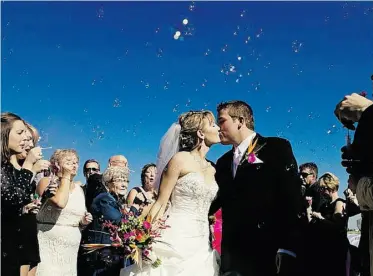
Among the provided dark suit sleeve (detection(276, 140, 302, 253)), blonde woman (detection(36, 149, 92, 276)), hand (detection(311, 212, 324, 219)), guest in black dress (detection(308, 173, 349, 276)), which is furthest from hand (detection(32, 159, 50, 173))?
hand (detection(311, 212, 324, 219))

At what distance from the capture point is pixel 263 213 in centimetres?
545

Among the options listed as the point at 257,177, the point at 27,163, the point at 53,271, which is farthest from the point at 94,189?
the point at 257,177

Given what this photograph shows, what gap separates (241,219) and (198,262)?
30.6 inches

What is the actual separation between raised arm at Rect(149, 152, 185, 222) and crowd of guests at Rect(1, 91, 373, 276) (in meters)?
0.16

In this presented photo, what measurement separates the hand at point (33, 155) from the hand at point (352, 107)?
3453 millimetres

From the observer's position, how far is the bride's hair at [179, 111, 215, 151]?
6430 mm

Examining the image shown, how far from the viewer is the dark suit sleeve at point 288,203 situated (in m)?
5.35

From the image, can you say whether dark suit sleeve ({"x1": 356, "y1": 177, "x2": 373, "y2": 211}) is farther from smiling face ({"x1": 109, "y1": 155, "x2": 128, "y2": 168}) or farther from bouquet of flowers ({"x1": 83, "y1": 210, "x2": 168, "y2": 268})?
smiling face ({"x1": 109, "y1": 155, "x2": 128, "y2": 168})

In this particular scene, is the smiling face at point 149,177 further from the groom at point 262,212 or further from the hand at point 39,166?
the groom at point 262,212

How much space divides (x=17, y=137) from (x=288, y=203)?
9.56 ft

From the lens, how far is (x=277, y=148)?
5625 millimetres

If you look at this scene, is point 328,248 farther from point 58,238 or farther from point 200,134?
point 58,238

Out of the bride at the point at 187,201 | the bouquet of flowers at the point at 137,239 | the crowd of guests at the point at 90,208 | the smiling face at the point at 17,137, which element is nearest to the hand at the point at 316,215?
the crowd of guests at the point at 90,208

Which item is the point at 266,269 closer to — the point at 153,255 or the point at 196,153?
the point at 153,255
